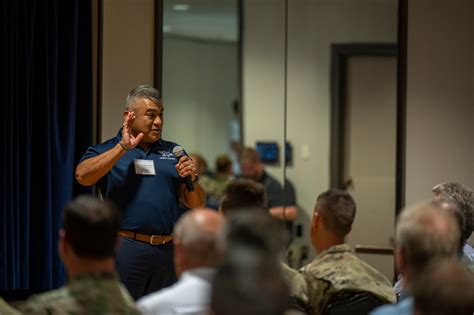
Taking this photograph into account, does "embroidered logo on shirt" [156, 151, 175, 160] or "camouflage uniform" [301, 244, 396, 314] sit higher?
"embroidered logo on shirt" [156, 151, 175, 160]

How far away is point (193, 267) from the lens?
8.80 feet

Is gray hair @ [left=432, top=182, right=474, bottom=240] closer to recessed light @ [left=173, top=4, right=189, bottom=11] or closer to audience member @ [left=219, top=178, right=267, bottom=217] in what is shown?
audience member @ [left=219, top=178, right=267, bottom=217]

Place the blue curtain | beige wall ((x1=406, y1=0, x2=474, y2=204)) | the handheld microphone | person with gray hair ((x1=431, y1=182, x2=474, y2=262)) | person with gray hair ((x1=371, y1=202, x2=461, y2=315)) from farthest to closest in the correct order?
beige wall ((x1=406, y1=0, x2=474, y2=204)) → the blue curtain → the handheld microphone → person with gray hair ((x1=431, y1=182, x2=474, y2=262)) → person with gray hair ((x1=371, y1=202, x2=461, y2=315))

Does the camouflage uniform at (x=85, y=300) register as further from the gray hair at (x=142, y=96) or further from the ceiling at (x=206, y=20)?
the ceiling at (x=206, y=20)

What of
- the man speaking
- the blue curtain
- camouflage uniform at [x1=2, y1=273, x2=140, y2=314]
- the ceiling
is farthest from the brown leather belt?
the ceiling

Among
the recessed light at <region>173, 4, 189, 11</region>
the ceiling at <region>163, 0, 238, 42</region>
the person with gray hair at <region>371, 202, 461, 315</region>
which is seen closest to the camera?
the person with gray hair at <region>371, 202, 461, 315</region>

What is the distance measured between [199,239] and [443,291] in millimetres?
771

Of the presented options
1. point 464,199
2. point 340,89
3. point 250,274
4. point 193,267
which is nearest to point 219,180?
point 340,89

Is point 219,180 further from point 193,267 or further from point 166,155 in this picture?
point 193,267

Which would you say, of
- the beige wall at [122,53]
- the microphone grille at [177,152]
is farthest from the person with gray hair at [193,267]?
the beige wall at [122,53]

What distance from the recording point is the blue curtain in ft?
16.4

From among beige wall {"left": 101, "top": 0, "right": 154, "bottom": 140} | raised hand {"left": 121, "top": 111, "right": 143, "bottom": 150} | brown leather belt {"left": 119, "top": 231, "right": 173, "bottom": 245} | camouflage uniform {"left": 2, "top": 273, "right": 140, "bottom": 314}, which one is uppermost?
beige wall {"left": 101, "top": 0, "right": 154, "bottom": 140}

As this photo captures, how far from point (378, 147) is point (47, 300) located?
528 cm

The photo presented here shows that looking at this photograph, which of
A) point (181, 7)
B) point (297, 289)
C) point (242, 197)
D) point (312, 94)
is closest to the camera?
point (297, 289)
